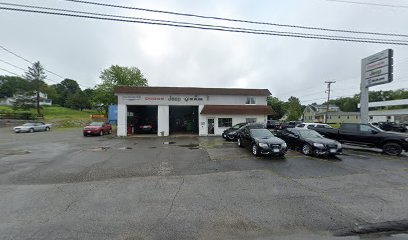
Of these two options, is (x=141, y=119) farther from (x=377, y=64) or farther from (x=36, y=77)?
(x=36, y=77)

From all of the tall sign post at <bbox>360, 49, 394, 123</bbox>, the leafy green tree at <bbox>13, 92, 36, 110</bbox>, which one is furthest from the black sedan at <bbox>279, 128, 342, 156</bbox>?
the leafy green tree at <bbox>13, 92, 36, 110</bbox>

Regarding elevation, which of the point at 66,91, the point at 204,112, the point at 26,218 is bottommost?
the point at 26,218

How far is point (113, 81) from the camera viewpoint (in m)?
53.6

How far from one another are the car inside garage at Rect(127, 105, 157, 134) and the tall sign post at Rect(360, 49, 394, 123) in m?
23.2

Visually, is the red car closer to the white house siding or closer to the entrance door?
the white house siding

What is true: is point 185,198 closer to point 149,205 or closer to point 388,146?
point 149,205

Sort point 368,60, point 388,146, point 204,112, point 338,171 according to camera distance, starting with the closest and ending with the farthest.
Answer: point 338,171 → point 388,146 → point 368,60 → point 204,112

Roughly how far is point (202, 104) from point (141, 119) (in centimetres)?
1119

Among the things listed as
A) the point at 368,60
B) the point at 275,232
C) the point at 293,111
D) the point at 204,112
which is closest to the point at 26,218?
the point at 275,232

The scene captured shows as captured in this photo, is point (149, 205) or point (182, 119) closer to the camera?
point (149, 205)

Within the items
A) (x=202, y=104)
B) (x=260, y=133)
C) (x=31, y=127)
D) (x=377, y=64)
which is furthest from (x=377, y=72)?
(x=31, y=127)

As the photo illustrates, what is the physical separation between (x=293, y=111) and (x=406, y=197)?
214ft

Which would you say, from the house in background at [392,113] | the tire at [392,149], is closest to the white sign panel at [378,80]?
the tire at [392,149]

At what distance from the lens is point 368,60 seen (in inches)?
650
